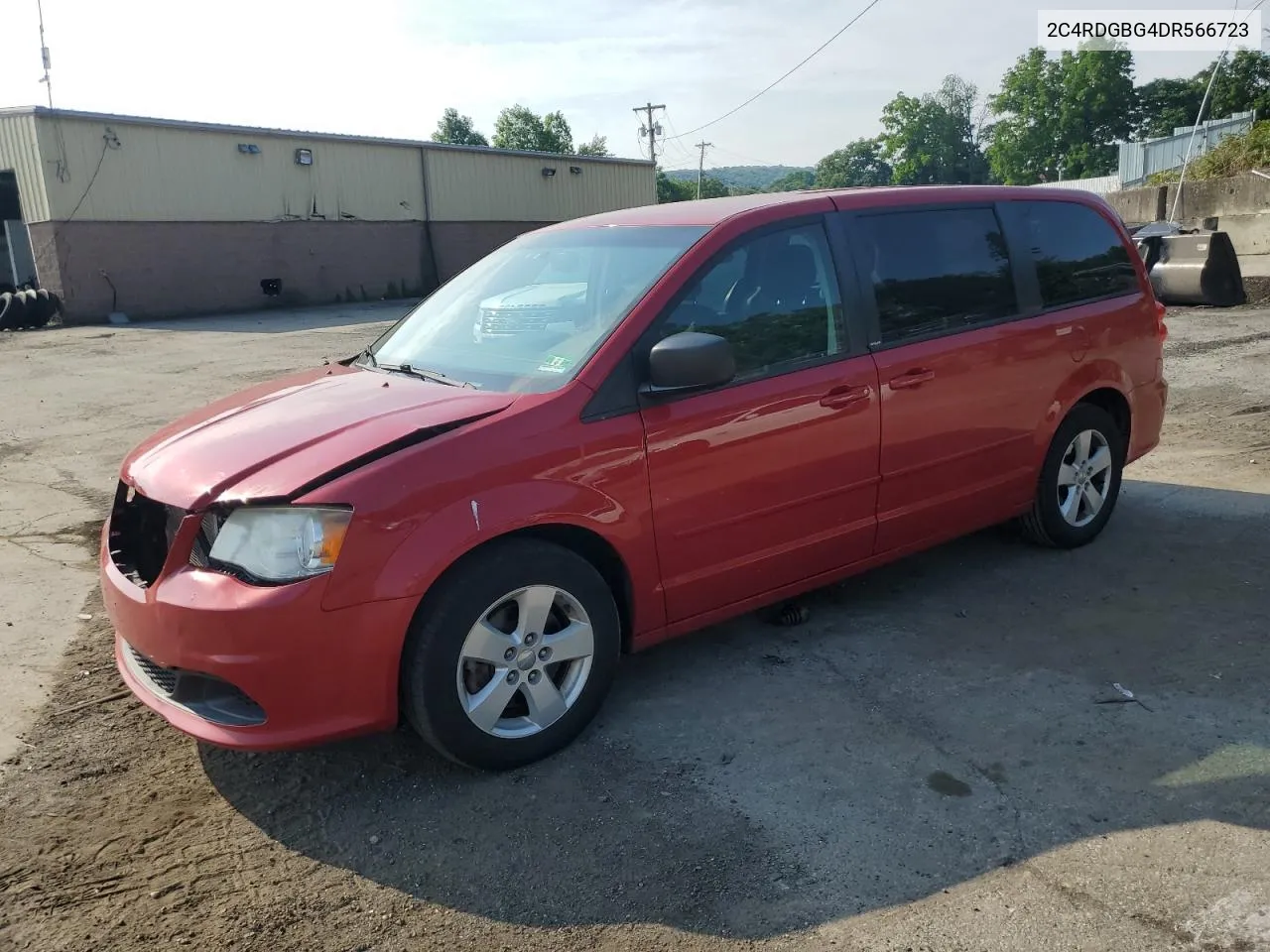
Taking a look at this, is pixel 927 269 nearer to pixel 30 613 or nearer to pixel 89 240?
pixel 30 613

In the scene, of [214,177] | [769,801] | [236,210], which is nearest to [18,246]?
[214,177]

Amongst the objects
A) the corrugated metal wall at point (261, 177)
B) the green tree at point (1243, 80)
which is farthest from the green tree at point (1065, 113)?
the corrugated metal wall at point (261, 177)

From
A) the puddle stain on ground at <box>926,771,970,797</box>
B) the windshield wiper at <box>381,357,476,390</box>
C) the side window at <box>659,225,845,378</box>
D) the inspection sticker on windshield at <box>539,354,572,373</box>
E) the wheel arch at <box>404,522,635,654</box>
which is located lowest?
the puddle stain on ground at <box>926,771,970,797</box>

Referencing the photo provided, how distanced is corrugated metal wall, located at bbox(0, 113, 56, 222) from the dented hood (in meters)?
22.6

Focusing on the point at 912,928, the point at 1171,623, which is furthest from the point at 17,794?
the point at 1171,623

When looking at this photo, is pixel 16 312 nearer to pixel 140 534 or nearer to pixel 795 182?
pixel 140 534

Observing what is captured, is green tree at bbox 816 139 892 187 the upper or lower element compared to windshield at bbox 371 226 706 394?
upper

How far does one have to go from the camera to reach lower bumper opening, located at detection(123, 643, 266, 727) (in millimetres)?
3122

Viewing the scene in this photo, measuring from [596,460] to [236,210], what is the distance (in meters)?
26.0

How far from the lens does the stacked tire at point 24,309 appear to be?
21.9 meters

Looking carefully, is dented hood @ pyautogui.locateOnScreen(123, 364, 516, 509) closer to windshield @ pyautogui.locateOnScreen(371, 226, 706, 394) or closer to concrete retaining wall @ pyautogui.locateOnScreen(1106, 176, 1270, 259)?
windshield @ pyautogui.locateOnScreen(371, 226, 706, 394)

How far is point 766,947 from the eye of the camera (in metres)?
2.60

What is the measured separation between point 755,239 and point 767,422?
75 centimetres

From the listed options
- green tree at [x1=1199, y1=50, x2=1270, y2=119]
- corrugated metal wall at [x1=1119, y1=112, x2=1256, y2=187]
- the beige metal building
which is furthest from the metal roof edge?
green tree at [x1=1199, y1=50, x2=1270, y2=119]
